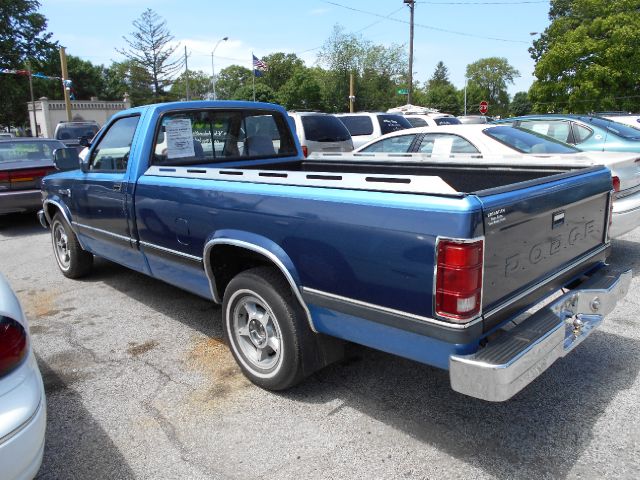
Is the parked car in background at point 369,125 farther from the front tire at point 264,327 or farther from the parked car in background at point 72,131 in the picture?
the front tire at point 264,327

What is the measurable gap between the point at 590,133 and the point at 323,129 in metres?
5.29

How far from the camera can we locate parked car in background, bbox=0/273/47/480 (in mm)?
1995

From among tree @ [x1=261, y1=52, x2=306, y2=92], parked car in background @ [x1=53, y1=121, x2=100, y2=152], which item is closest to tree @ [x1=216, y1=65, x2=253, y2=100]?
tree @ [x1=261, y1=52, x2=306, y2=92]

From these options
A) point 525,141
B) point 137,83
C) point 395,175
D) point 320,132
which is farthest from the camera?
point 137,83

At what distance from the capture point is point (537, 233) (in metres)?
2.72

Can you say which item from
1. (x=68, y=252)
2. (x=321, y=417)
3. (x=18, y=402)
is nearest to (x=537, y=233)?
(x=321, y=417)

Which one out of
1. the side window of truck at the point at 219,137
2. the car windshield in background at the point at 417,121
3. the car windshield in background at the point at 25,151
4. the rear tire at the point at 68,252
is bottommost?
the rear tire at the point at 68,252

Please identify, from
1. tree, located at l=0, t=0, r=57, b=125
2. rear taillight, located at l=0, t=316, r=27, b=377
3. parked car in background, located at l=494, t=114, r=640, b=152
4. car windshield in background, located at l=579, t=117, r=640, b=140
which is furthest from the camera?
tree, located at l=0, t=0, r=57, b=125

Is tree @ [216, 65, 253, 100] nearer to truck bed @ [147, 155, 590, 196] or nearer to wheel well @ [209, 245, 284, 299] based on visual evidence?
truck bed @ [147, 155, 590, 196]

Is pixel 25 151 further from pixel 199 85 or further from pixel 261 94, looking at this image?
pixel 199 85

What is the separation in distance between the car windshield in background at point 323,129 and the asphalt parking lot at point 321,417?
7.29 meters

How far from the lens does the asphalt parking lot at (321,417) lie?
8.75ft

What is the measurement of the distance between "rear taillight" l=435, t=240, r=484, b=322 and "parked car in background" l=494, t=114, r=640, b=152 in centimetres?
738

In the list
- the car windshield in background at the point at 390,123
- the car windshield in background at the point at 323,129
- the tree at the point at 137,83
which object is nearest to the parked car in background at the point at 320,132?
the car windshield in background at the point at 323,129
